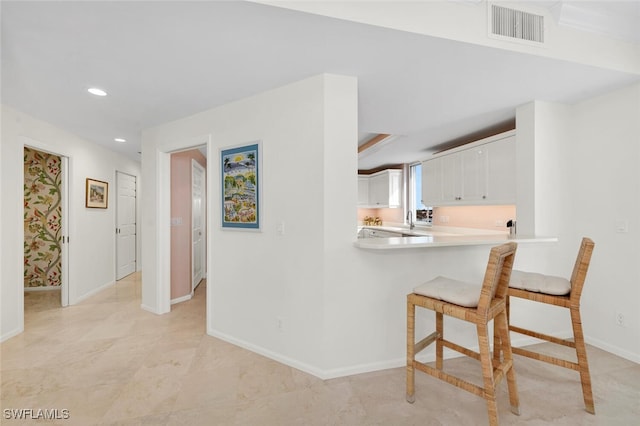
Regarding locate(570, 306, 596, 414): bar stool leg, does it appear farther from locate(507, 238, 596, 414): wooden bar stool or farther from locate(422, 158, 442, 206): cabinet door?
locate(422, 158, 442, 206): cabinet door

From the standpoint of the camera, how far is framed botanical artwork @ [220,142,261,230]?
8.87ft

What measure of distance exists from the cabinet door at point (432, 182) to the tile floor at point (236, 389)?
256cm

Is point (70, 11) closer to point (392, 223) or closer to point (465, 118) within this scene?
point (465, 118)

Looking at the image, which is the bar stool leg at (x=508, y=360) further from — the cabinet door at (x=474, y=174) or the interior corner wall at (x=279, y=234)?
the cabinet door at (x=474, y=174)

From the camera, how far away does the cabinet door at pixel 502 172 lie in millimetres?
3285

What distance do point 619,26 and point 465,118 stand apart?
1.34 meters

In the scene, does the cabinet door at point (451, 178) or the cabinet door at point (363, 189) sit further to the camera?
the cabinet door at point (363, 189)

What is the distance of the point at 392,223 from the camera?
706 cm

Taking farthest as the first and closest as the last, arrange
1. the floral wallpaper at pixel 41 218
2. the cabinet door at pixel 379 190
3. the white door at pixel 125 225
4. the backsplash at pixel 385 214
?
1. the backsplash at pixel 385 214
2. the cabinet door at pixel 379 190
3. the white door at pixel 125 225
4. the floral wallpaper at pixel 41 218

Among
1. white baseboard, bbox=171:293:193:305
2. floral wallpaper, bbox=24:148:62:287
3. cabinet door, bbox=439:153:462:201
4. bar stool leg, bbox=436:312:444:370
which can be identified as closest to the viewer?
bar stool leg, bbox=436:312:444:370

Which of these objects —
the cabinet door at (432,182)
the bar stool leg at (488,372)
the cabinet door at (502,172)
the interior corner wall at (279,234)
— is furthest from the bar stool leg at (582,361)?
the cabinet door at (432,182)

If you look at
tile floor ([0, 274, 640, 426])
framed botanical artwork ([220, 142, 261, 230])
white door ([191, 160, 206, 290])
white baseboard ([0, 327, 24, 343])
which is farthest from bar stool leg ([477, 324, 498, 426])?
white baseboard ([0, 327, 24, 343])

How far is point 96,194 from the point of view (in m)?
4.60

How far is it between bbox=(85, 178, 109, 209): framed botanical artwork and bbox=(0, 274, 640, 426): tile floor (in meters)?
2.06
